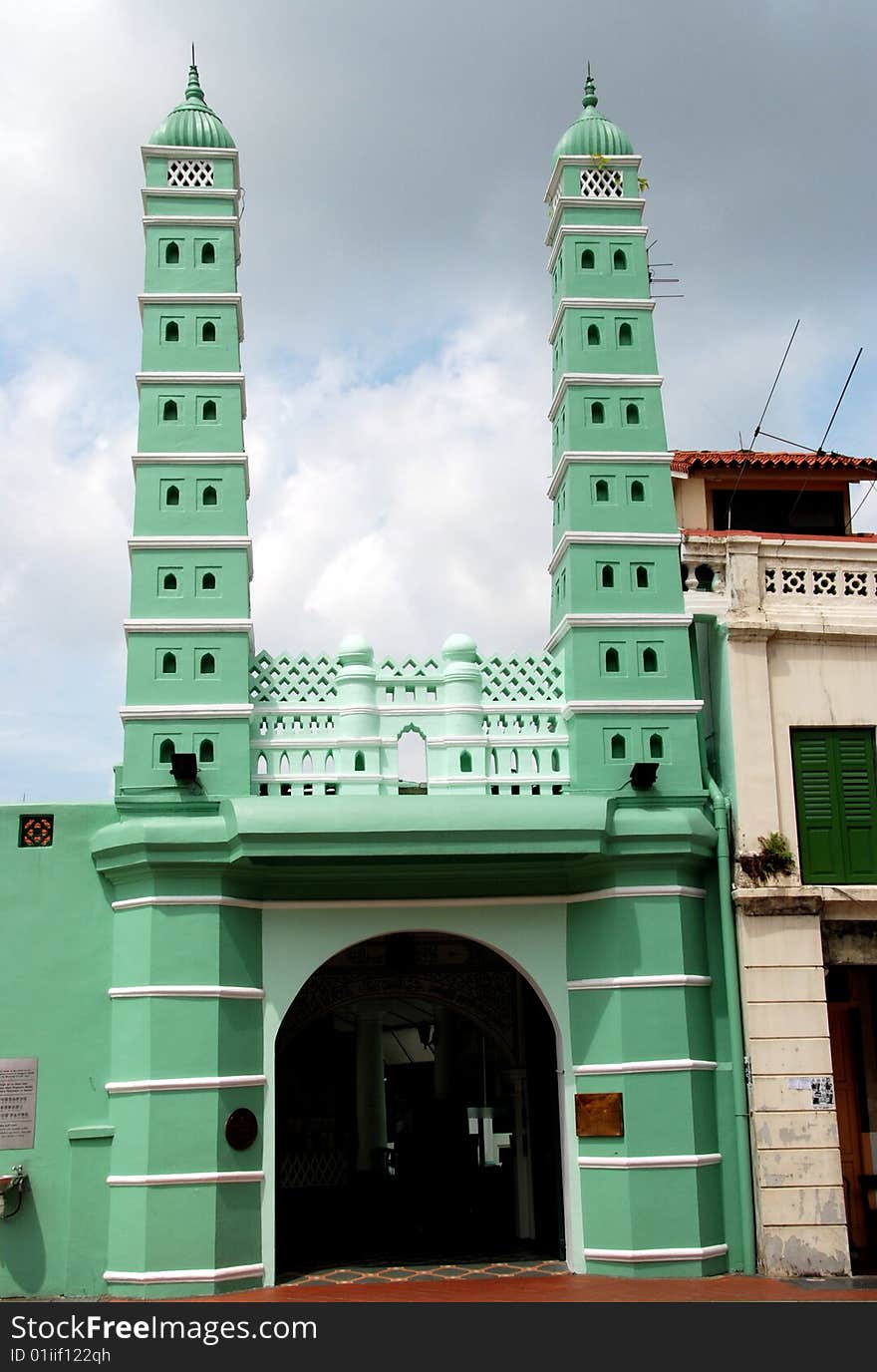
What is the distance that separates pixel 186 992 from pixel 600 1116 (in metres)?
4.19

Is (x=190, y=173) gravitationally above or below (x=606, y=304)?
above

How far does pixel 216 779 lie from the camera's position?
14.5 m

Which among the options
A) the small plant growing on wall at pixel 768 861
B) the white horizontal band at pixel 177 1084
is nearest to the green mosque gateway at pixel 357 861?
the white horizontal band at pixel 177 1084

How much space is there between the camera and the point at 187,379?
15.5 metres

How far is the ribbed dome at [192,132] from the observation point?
1617 cm

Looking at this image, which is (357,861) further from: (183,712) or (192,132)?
(192,132)

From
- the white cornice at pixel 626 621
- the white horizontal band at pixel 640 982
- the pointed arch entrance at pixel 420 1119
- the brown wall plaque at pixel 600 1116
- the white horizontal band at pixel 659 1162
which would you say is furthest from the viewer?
the pointed arch entrance at pixel 420 1119

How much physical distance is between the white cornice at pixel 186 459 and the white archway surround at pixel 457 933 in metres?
4.74

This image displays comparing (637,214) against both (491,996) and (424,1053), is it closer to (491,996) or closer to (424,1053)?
(491,996)

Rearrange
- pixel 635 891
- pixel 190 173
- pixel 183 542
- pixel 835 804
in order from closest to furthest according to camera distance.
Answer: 1. pixel 635 891
2. pixel 183 542
3. pixel 835 804
4. pixel 190 173

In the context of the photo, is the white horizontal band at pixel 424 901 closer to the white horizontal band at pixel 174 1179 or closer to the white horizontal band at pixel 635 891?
the white horizontal band at pixel 635 891

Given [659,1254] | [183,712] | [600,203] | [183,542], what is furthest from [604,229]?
[659,1254]

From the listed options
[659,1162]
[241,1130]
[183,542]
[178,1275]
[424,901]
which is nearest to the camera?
[178,1275]
